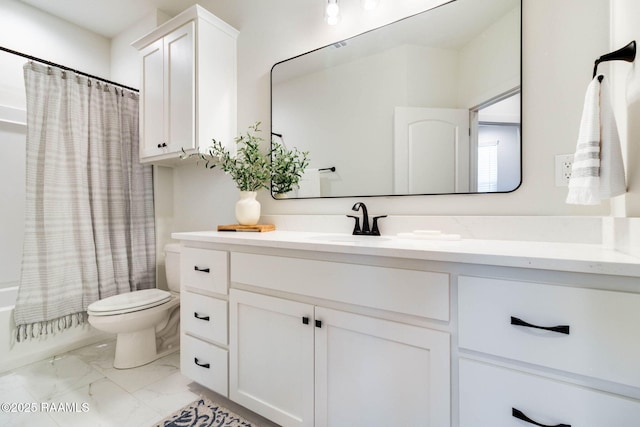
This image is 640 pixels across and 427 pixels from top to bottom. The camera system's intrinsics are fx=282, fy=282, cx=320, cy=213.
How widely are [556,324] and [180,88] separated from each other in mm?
2192

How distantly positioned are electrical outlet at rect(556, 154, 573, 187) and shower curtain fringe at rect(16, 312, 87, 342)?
2.91m

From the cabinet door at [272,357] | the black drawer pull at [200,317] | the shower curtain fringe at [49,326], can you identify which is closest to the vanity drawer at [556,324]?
the cabinet door at [272,357]

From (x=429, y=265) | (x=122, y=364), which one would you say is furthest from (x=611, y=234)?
(x=122, y=364)

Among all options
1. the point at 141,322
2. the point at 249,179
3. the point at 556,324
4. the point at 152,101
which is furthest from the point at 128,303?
the point at 556,324

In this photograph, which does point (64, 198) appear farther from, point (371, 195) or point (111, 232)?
point (371, 195)

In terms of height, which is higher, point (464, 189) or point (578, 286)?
point (464, 189)

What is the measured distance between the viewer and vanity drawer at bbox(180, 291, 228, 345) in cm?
136

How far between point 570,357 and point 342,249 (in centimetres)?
66

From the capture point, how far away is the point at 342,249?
3.31 feet

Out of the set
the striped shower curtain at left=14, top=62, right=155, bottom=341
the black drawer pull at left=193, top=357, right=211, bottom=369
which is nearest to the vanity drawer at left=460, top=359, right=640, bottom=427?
the black drawer pull at left=193, top=357, right=211, bottom=369

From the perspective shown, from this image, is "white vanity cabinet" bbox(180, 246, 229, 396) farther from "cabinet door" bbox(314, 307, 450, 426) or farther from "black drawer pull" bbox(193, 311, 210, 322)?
"cabinet door" bbox(314, 307, 450, 426)

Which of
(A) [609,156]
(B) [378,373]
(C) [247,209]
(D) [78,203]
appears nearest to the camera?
(A) [609,156]

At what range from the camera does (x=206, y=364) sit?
1.42m

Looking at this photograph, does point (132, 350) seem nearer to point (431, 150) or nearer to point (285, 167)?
point (285, 167)
